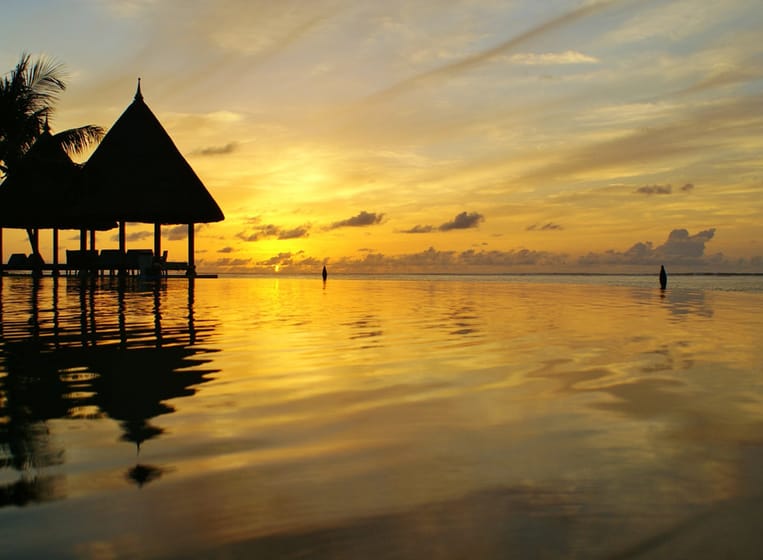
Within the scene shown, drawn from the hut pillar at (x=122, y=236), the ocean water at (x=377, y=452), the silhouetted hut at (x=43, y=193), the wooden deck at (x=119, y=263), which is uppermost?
the silhouetted hut at (x=43, y=193)

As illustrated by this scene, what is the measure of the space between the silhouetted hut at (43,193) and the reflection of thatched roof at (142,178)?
94 centimetres

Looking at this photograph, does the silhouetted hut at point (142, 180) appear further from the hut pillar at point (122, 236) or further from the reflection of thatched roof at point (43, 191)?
the reflection of thatched roof at point (43, 191)

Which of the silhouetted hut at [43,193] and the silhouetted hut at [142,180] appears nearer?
the silhouetted hut at [43,193]

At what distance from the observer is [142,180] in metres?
28.7

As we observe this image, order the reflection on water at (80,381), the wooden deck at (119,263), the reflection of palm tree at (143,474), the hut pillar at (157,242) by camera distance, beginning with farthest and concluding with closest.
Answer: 1. the hut pillar at (157,242)
2. the wooden deck at (119,263)
3. the reflection on water at (80,381)
4. the reflection of palm tree at (143,474)

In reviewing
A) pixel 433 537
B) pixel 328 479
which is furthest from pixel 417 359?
pixel 433 537

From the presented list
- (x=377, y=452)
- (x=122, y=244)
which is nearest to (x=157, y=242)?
(x=122, y=244)

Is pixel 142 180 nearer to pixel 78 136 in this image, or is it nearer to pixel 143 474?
pixel 78 136

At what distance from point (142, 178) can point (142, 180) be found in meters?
0.11

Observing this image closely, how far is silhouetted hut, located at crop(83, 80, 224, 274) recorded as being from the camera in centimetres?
2816

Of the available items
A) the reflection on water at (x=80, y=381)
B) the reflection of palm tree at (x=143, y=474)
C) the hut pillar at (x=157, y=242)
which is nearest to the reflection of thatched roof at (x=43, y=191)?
the hut pillar at (x=157, y=242)

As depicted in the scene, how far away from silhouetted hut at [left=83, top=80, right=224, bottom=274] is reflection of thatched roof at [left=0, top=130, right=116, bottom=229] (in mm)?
855

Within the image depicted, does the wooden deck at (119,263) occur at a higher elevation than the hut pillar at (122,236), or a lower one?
lower

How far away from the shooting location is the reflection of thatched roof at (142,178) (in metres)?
28.1
